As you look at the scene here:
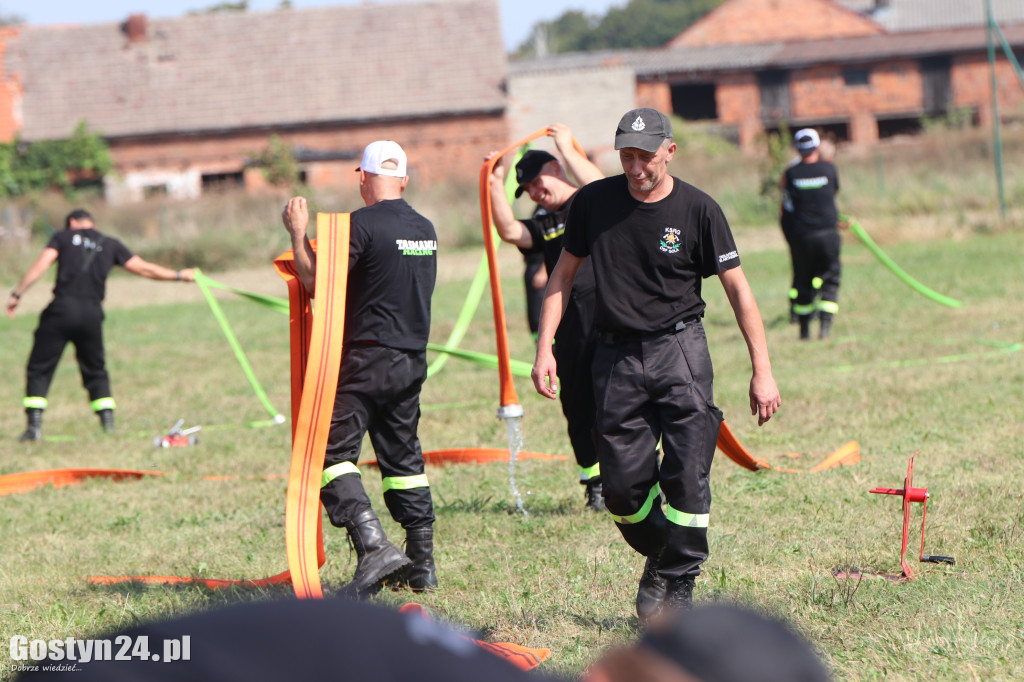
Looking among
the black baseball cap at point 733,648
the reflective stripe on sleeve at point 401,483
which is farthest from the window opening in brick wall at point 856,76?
the black baseball cap at point 733,648

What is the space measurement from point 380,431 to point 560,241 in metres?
1.62

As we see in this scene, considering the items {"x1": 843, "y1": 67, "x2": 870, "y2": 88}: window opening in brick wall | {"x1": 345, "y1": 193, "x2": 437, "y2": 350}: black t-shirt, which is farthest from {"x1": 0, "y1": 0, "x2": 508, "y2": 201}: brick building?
{"x1": 345, "y1": 193, "x2": 437, "y2": 350}: black t-shirt

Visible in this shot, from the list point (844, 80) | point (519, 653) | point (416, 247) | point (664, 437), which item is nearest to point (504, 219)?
point (416, 247)

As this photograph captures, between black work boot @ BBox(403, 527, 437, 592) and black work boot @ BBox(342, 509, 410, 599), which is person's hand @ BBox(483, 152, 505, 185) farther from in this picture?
black work boot @ BBox(342, 509, 410, 599)

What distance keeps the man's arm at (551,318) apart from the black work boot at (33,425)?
6.91m

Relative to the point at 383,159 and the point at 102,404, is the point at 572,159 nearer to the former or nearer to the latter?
the point at 383,159

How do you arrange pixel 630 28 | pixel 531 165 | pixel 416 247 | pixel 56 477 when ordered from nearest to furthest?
pixel 416 247
pixel 531 165
pixel 56 477
pixel 630 28

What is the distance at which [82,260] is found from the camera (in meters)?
10.0

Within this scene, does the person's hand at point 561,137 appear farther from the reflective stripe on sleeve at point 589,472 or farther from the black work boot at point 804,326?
the black work boot at point 804,326

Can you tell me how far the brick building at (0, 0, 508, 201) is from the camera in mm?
40406

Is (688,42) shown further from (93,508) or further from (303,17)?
(93,508)

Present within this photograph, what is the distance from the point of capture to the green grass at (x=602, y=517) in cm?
457

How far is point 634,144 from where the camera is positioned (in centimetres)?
438

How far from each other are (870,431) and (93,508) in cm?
539
